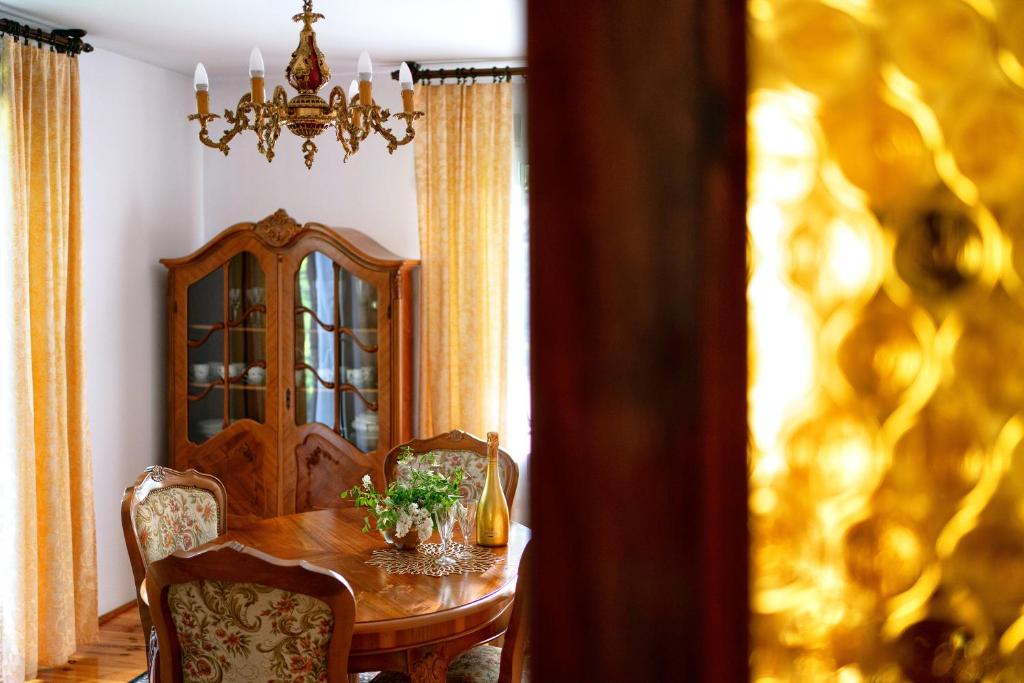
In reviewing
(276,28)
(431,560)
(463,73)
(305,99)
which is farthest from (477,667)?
(463,73)

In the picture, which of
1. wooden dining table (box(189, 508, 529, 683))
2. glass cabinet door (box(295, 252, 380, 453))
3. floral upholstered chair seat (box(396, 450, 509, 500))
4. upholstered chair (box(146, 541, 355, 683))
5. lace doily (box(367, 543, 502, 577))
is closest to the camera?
upholstered chair (box(146, 541, 355, 683))

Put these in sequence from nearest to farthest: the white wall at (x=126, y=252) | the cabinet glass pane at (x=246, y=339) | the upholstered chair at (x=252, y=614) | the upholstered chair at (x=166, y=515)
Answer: the upholstered chair at (x=252, y=614) < the upholstered chair at (x=166, y=515) < the white wall at (x=126, y=252) < the cabinet glass pane at (x=246, y=339)

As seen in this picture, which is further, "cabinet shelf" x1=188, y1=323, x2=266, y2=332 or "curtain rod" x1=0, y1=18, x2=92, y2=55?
"cabinet shelf" x1=188, y1=323, x2=266, y2=332

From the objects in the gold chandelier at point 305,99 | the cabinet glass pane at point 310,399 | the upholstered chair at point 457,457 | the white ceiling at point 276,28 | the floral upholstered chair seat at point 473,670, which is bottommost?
the floral upholstered chair seat at point 473,670

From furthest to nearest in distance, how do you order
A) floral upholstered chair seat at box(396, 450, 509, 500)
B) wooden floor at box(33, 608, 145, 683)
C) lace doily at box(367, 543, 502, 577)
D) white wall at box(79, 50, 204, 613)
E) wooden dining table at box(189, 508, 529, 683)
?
white wall at box(79, 50, 204, 613), wooden floor at box(33, 608, 145, 683), floral upholstered chair seat at box(396, 450, 509, 500), lace doily at box(367, 543, 502, 577), wooden dining table at box(189, 508, 529, 683)

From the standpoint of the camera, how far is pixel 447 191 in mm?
4383

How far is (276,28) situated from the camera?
3.82 meters

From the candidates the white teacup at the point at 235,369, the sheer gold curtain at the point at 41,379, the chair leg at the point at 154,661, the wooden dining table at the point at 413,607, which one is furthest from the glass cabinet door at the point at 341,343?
the chair leg at the point at 154,661

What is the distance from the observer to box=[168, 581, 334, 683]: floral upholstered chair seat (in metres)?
1.80

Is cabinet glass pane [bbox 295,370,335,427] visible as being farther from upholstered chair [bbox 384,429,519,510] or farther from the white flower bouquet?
the white flower bouquet

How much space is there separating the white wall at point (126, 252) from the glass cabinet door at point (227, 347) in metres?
0.26

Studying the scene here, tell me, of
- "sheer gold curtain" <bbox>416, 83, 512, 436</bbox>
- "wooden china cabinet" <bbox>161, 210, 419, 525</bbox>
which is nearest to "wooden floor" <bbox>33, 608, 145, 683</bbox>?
"wooden china cabinet" <bbox>161, 210, 419, 525</bbox>

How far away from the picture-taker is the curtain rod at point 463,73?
4.34m

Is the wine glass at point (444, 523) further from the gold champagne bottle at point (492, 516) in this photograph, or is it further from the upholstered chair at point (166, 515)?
the upholstered chair at point (166, 515)
